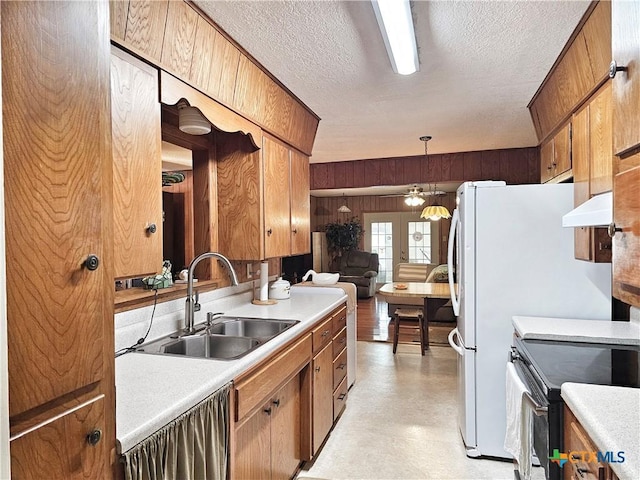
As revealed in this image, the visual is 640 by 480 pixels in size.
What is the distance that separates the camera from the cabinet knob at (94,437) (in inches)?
33.7

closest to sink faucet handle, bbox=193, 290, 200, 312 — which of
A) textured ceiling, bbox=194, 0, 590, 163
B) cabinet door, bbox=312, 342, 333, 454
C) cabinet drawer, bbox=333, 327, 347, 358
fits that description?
cabinet door, bbox=312, 342, 333, 454

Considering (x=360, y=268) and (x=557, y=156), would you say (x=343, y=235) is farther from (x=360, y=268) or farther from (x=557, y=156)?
(x=557, y=156)

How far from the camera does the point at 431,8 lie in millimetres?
1749

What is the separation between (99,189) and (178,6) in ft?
3.78

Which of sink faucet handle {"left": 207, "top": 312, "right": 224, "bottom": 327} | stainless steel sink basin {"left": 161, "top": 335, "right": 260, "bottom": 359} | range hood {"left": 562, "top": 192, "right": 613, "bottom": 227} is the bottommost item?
stainless steel sink basin {"left": 161, "top": 335, "right": 260, "bottom": 359}

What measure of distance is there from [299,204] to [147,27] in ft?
5.86

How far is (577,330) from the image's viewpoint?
2004 mm

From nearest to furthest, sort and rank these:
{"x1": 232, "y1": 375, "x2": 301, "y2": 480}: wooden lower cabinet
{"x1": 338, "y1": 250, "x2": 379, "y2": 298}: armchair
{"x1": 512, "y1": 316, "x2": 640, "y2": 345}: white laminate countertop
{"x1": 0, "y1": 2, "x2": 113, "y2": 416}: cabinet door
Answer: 1. {"x1": 0, "y1": 2, "x2": 113, "y2": 416}: cabinet door
2. {"x1": 232, "y1": 375, "x2": 301, "y2": 480}: wooden lower cabinet
3. {"x1": 512, "y1": 316, "x2": 640, "y2": 345}: white laminate countertop
4. {"x1": 338, "y1": 250, "x2": 379, "y2": 298}: armchair

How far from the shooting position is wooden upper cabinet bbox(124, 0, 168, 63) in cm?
142

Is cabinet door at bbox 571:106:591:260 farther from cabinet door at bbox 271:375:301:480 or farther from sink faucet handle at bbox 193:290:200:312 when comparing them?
sink faucet handle at bbox 193:290:200:312

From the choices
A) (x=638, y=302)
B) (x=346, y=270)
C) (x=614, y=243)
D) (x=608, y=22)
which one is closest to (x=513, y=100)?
(x=608, y=22)

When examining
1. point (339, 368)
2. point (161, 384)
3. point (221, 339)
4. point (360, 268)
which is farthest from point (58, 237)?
point (360, 268)

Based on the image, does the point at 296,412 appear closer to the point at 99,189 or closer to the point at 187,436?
the point at 187,436

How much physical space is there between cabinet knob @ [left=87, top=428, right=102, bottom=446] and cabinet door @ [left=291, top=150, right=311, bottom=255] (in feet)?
7.06
